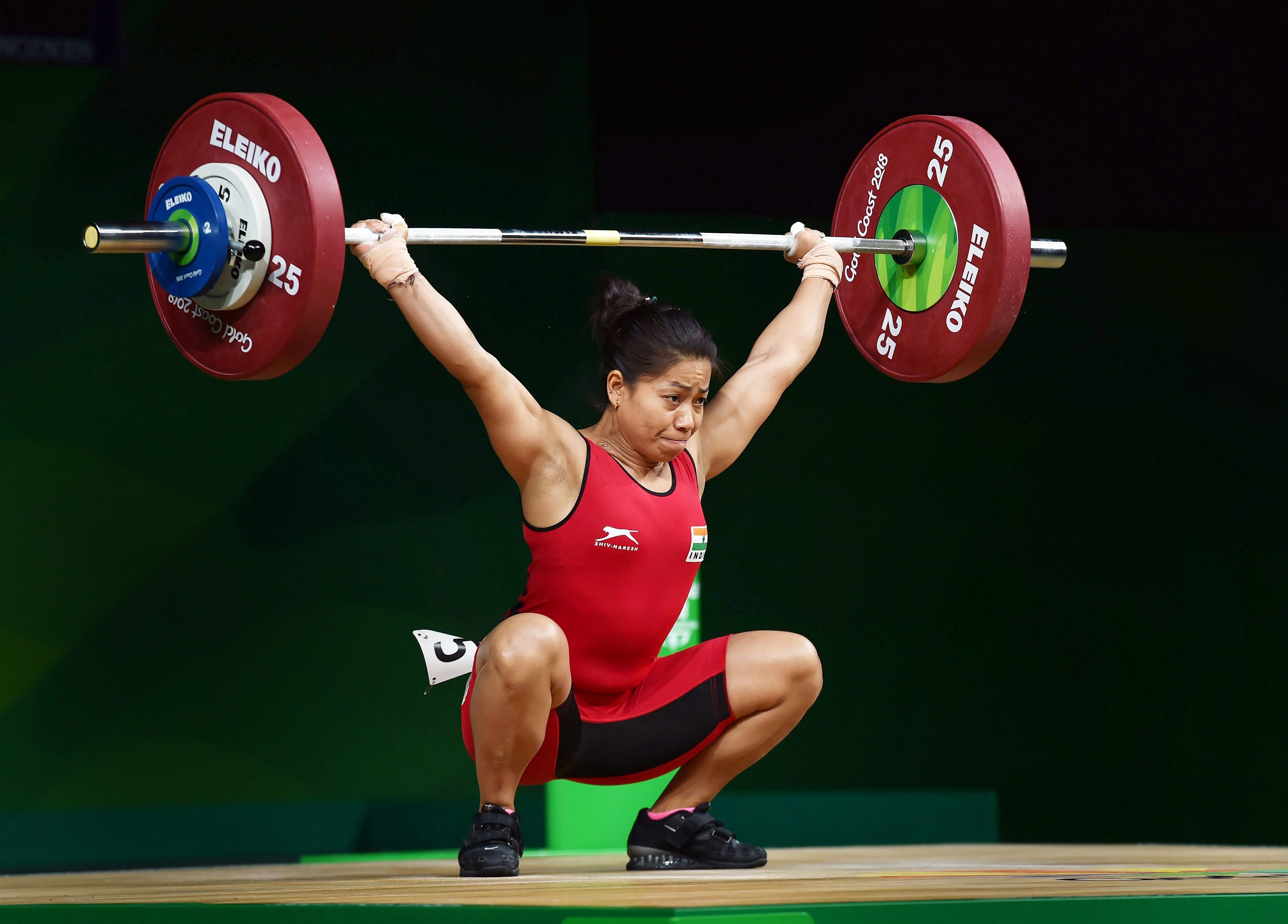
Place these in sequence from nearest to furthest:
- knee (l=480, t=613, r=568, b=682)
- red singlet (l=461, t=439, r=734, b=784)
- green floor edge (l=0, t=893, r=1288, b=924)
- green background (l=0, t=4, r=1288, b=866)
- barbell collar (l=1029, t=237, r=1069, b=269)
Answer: green floor edge (l=0, t=893, r=1288, b=924)
knee (l=480, t=613, r=568, b=682)
red singlet (l=461, t=439, r=734, b=784)
barbell collar (l=1029, t=237, r=1069, b=269)
green background (l=0, t=4, r=1288, b=866)

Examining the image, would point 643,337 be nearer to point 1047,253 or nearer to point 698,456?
point 698,456

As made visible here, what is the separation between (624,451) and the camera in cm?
313

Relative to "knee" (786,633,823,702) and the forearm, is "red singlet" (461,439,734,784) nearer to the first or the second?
"knee" (786,633,823,702)

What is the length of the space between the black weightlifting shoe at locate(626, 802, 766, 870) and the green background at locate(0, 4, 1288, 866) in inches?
60.2

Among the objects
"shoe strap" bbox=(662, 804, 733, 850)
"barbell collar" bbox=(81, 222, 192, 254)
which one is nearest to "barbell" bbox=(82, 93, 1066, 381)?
"barbell collar" bbox=(81, 222, 192, 254)

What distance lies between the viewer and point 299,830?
4.37m

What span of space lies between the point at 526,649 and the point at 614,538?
31 cm

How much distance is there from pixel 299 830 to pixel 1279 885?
9.00 feet

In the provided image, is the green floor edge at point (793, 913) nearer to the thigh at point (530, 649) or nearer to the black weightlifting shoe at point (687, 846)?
the thigh at point (530, 649)

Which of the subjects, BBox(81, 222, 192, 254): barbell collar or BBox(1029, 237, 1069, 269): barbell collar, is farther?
BBox(1029, 237, 1069, 269): barbell collar

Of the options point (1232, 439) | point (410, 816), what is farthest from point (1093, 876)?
point (1232, 439)

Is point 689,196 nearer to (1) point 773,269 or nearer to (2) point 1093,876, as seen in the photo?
(1) point 773,269

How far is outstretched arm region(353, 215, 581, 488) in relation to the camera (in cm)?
285

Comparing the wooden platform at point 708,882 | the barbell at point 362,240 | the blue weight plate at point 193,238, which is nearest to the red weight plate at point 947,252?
the barbell at point 362,240
